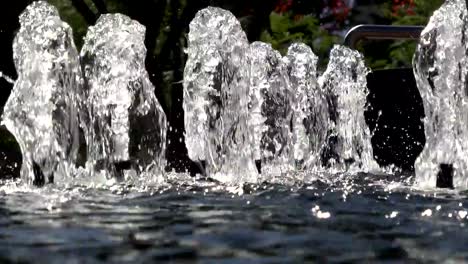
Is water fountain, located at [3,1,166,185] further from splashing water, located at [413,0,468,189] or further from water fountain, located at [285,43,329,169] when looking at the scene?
splashing water, located at [413,0,468,189]

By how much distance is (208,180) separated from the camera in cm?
823

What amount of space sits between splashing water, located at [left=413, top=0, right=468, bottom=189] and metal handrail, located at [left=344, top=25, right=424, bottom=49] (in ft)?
4.99

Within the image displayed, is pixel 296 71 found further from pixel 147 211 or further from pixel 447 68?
pixel 147 211

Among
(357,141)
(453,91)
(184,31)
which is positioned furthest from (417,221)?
(184,31)

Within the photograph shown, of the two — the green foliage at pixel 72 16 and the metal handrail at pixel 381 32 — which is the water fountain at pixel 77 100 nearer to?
the metal handrail at pixel 381 32

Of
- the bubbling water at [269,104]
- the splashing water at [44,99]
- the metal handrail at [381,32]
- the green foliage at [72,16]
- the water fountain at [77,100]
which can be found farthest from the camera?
the green foliage at [72,16]

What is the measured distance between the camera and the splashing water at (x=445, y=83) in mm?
9578

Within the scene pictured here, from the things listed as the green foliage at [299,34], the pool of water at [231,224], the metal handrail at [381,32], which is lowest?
the pool of water at [231,224]

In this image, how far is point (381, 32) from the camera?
12.3m

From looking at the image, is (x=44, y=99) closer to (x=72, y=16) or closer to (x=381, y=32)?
(x=381, y=32)

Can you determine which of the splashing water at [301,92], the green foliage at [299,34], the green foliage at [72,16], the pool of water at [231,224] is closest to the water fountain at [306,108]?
the splashing water at [301,92]

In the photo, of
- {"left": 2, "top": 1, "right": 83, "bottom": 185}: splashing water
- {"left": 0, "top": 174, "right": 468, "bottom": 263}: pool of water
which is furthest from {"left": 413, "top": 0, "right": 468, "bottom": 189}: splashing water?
{"left": 2, "top": 1, "right": 83, "bottom": 185}: splashing water

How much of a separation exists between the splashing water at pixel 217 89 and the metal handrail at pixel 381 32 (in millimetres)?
2219

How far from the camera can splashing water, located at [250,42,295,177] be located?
11.6 m
